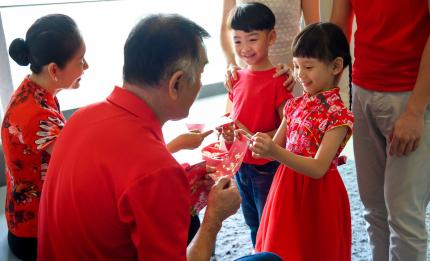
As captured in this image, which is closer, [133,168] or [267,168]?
[133,168]

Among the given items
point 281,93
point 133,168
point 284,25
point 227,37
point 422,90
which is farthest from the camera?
point 227,37

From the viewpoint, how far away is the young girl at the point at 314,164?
49.8 inches

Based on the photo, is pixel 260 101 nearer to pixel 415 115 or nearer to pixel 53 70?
pixel 415 115

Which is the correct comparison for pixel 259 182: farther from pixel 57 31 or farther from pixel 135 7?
pixel 135 7

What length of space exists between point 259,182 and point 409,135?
22.0 inches

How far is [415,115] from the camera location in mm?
1229

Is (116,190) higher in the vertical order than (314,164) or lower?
higher

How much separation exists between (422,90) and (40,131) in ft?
3.82

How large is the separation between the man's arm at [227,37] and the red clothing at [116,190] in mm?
991

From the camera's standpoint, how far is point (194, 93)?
0.95 meters

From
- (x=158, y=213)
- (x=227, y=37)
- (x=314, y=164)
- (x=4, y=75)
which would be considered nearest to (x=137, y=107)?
(x=158, y=213)

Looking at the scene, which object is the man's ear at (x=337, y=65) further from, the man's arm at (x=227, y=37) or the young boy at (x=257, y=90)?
the man's arm at (x=227, y=37)

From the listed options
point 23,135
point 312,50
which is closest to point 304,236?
point 312,50

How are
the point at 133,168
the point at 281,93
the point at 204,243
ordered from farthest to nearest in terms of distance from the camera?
1. the point at 281,93
2. the point at 204,243
3. the point at 133,168
